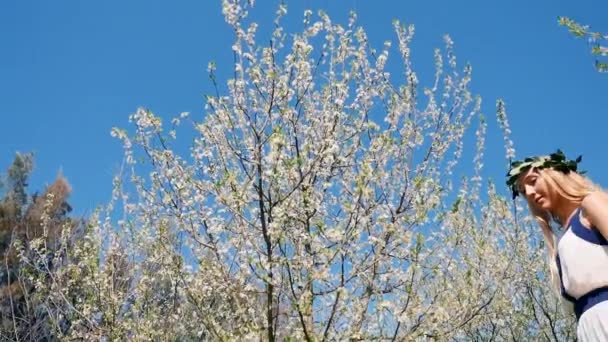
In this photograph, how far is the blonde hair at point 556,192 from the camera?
203 centimetres

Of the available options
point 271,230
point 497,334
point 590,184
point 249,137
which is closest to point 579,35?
point 590,184

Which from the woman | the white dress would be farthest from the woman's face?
the white dress

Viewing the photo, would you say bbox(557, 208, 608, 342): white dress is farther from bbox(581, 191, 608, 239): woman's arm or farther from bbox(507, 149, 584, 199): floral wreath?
bbox(507, 149, 584, 199): floral wreath

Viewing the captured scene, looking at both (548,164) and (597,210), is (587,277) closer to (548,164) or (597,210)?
(597,210)

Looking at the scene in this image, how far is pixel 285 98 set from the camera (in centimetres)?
504

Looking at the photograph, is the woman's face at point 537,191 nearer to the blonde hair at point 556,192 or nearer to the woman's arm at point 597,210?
the blonde hair at point 556,192

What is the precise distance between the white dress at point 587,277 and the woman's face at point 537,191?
0.64ft

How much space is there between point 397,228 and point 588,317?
293 centimetres

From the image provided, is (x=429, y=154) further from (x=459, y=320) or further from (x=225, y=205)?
(x=225, y=205)

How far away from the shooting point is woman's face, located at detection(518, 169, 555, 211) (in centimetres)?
211

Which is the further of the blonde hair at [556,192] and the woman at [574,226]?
the blonde hair at [556,192]

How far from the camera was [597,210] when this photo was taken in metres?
1.77

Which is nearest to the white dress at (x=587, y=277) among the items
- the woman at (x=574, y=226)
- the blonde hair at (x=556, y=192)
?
the woman at (x=574, y=226)

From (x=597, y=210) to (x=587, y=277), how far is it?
22 centimetres
